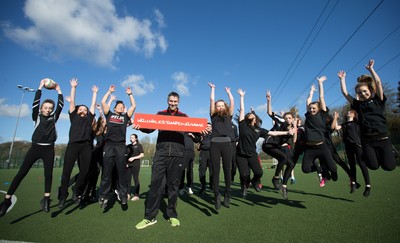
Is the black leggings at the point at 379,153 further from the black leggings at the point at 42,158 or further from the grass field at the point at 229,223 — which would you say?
the black leggings at the point at 42,158

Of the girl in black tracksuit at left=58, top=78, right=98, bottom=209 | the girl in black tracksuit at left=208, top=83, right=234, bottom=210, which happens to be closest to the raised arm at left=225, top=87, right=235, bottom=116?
the girl in black tracksuit at left=208, top=83, right=234, bottom=210

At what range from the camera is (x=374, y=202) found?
5.19m

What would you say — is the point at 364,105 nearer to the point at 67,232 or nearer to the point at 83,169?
the point at 67,232

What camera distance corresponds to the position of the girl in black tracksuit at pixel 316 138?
5488mm

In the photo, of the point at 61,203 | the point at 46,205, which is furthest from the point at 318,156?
the point at 46,205

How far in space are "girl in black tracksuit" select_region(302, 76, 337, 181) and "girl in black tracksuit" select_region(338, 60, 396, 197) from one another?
3.01ft

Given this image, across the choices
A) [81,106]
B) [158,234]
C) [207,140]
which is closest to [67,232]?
[158,234]

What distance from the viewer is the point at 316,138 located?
18.1 ft

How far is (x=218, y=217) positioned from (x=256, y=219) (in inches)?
28.6

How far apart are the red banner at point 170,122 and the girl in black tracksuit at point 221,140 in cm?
98

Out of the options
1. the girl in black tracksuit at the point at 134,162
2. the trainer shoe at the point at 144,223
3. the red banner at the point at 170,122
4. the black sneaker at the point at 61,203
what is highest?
the red banner at the point at 170,122

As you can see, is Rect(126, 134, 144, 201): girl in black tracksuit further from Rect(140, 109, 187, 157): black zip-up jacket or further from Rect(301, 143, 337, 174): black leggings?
Rect(301, 143, 337, 174): black leggings

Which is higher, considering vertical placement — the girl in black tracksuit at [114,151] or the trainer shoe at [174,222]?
the girl in black tracksuit at [114,151]

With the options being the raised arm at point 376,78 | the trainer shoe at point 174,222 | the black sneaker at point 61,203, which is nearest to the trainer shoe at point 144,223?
the trainer shoe at point 174,222
